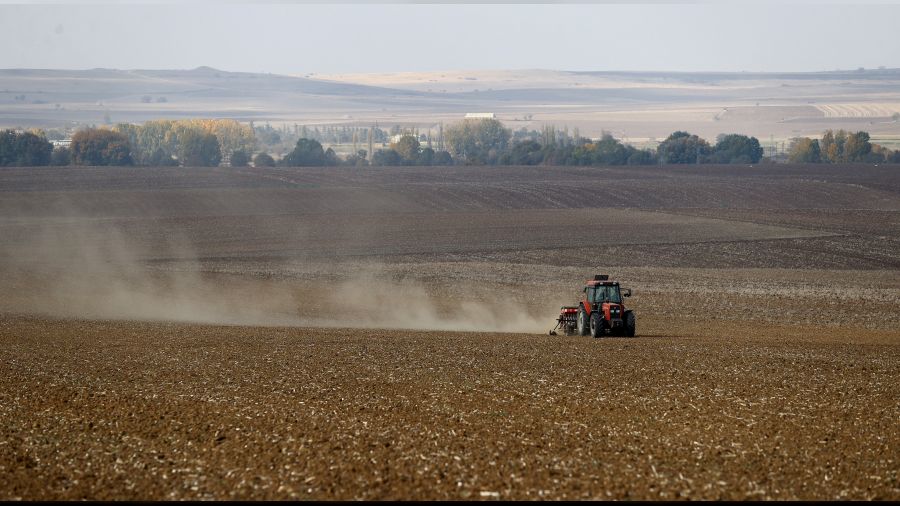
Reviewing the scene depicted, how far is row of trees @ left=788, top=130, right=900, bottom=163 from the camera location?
12212cm

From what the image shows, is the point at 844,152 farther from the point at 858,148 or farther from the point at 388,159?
the point at 388,159

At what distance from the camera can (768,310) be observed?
35.5 meters

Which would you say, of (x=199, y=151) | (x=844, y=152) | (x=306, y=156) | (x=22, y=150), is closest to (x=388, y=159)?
(x=306, y=156)

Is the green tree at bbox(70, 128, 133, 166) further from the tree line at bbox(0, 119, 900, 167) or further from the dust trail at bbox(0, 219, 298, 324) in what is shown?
the dust trail at bbox(0, 219, 298, 324)

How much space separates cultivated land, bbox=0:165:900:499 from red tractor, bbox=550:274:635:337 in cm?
71

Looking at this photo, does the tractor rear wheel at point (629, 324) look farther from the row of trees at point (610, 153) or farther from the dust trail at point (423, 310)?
the row of trees at point (610, 153)

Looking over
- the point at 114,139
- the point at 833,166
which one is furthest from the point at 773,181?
the point at 114,139

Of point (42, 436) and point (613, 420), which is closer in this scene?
point (42, 436)

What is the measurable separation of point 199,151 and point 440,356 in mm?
106312

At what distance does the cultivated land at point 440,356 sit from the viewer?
42.1ft

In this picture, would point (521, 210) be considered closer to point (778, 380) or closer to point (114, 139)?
point (778, 380)

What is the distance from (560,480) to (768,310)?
24962mm

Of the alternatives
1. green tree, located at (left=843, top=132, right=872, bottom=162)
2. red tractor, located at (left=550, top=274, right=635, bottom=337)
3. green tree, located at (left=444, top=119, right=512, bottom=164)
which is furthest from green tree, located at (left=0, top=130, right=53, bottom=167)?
red tractor, located at (left=550, top=274, right=635, bottom=337)

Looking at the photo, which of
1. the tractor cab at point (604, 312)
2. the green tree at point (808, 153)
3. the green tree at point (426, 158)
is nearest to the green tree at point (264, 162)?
the green tree at point (426, 158)
